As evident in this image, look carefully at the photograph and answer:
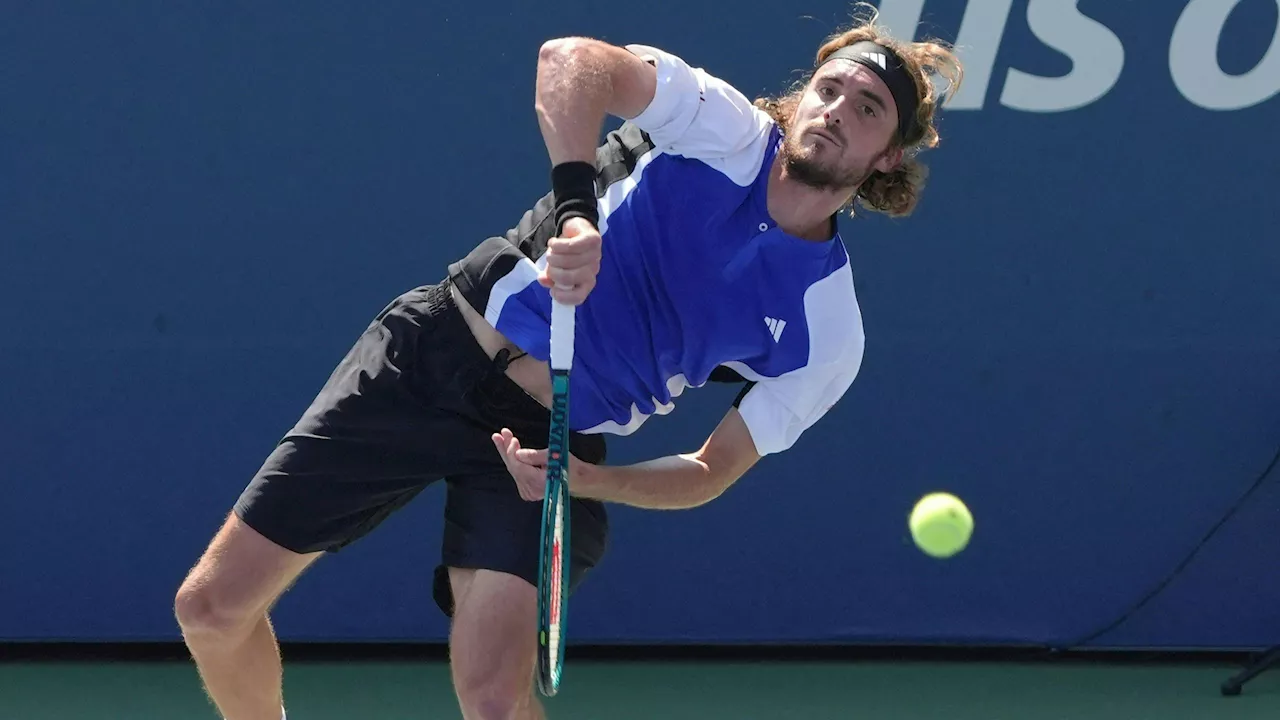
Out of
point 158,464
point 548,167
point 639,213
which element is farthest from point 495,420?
point 158,464

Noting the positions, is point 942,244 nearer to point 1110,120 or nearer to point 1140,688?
point 1110,120

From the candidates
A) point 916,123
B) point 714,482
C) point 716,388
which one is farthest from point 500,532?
point 716,388

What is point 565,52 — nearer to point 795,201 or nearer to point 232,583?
point 795,201

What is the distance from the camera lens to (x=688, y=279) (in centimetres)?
305

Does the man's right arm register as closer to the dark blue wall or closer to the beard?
the beard

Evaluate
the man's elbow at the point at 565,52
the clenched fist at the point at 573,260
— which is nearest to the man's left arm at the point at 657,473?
the clenched fist at the point at 573,260

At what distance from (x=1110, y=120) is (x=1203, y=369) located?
703mm

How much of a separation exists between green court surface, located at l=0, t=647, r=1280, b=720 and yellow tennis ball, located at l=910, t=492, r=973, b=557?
13.6 inches

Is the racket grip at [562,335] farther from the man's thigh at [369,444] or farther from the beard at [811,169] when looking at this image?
the beard at [811,169]

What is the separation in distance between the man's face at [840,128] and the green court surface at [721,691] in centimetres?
170

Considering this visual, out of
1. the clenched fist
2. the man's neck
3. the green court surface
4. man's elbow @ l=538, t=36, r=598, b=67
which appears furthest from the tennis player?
the green court surface

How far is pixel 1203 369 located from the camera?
14.7ft

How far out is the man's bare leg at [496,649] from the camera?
2.90m

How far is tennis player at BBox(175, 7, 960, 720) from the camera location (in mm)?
2988
